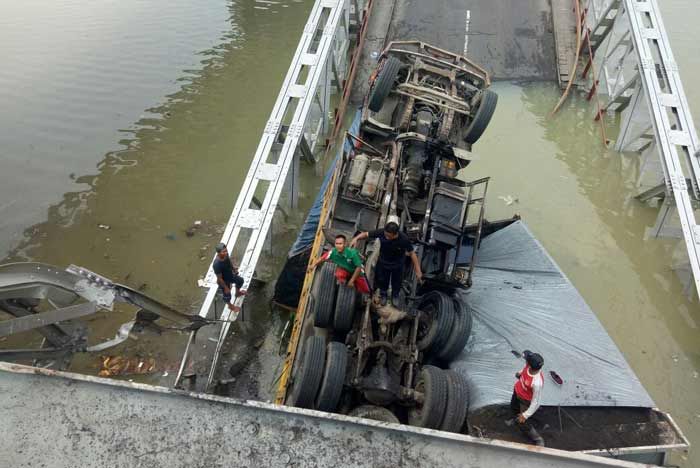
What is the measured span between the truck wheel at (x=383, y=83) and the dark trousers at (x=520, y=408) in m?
4.95

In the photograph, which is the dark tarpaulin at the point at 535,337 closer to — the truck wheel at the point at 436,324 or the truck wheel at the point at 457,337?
the truck wheel at the point at 457,337

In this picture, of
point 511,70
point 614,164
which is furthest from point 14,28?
point 614,164

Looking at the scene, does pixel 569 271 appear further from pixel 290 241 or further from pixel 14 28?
pixel 14 28

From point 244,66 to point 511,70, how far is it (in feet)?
24.4

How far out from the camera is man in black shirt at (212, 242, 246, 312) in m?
5.23

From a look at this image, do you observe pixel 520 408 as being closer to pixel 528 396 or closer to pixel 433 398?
pixel 528 396

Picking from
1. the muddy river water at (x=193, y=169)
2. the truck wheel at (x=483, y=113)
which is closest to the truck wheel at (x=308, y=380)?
the muddy river water at (x=193, y=169)

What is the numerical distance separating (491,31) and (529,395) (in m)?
11.6

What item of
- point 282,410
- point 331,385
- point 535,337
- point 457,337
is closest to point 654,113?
point 535,337

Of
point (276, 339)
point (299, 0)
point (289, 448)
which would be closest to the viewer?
point (289, 448)

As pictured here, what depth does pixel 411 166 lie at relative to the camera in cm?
648

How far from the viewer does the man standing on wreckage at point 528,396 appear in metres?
3.87

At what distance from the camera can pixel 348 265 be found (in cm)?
480

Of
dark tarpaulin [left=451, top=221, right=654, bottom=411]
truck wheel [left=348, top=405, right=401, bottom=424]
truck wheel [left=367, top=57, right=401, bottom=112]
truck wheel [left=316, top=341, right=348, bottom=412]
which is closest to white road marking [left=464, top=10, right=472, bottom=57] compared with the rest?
truck wheel [left=367, top=57, right=401, bottom=112]
